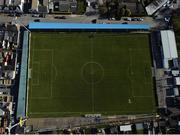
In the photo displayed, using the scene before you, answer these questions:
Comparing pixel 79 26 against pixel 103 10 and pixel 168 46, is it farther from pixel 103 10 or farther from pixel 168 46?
pixel 168 46

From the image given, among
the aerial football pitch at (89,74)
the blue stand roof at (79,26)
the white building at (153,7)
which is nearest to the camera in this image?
the aerial football pitch at (89,74)

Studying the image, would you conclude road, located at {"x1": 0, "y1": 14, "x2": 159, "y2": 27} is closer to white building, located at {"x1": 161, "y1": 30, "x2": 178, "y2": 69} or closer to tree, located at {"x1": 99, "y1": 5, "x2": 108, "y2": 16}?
tree, located at {"x1": 99, "y1": 5, "x2": 108, "y2": 16}

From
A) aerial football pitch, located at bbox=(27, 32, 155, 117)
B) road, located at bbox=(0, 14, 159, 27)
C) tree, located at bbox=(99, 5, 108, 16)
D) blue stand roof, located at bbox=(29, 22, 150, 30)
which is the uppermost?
tree, located at bbox=(99, 5, 108, 16)

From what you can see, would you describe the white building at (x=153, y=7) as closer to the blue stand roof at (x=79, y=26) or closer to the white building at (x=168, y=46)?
the blue stand roof at (x=79, y=26)

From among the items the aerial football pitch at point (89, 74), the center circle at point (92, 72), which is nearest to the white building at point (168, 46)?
the aerial football pitch at point (89, 74)

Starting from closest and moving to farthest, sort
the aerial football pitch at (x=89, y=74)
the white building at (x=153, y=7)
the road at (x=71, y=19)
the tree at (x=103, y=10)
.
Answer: the aerial football pitch at (x=89, y=74), the road at (x=71, y=19), the tree at (x=103, y=10), the white building at (x=153, y=7)

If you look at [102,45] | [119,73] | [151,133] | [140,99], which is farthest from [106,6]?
[151,133]

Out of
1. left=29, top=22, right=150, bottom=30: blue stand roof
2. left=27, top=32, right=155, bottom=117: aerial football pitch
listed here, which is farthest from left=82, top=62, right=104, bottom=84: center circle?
left=29, top=22, right=150, bottom=30: blue stand roof
